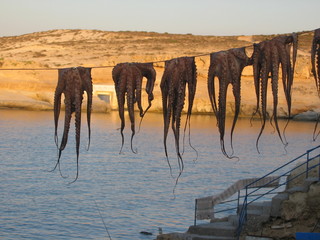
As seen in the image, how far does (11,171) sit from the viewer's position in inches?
1487

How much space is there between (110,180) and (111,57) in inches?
3043

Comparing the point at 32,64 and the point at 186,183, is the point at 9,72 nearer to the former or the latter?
the point at 32,64

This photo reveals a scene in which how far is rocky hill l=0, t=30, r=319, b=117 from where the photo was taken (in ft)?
293

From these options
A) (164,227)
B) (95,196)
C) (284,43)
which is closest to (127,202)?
(95,196)

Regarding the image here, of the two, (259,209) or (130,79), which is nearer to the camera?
(130,79)

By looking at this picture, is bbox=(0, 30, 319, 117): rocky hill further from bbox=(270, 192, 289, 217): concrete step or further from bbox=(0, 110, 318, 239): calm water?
bbox=(270, 192, 289, 217): concrete step

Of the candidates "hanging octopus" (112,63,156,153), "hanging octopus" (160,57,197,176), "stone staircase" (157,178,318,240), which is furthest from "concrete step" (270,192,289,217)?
"hanging octopus" (112,63,156,153)

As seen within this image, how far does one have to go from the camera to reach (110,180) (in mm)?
36812

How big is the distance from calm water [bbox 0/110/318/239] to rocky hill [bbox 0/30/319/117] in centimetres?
1269

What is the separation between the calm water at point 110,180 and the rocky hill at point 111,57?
12.7 metres

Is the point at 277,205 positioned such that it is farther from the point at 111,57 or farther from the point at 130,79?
the point at 111,57

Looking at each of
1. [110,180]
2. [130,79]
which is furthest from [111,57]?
[130,79]

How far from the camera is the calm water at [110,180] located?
25.7 m

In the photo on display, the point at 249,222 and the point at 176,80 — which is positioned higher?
the point at 176,80
